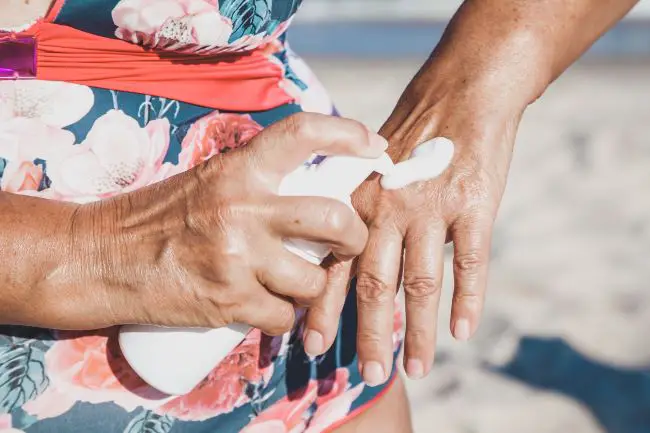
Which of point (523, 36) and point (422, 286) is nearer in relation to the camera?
point (422, 286)

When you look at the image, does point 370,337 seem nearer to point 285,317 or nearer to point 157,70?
point 285,317

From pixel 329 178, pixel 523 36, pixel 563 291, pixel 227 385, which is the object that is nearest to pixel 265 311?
pixel 329 178

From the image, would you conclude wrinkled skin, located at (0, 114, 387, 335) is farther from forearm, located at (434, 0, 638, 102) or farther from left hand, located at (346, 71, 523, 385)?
forearm, located at (434, 0, 638, 102)

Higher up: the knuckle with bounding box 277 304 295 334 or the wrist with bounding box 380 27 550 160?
the wrist with bounding box 380 27 550 160

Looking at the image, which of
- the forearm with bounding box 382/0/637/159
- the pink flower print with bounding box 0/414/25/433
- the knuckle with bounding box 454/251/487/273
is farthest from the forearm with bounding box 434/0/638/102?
the pink flower print with bounding box 0/414/25/433

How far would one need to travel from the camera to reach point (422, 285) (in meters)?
0.95

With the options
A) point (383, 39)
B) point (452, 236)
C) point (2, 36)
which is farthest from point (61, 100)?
point (383, 39)

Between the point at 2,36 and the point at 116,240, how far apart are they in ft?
0.84

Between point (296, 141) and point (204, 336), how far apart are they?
25cm

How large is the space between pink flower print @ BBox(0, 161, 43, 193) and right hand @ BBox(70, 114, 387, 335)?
101mm

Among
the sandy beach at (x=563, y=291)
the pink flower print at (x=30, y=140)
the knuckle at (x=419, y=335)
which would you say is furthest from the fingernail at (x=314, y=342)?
the sandy beach at (x=563, y=291)

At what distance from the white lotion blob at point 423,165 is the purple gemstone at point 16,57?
1.30 feet

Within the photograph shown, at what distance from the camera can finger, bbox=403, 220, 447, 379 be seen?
3.12 ft

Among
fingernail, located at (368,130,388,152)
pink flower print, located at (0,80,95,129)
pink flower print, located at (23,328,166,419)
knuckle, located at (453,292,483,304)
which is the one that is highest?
fingernail, located at (368,130,388,152)
